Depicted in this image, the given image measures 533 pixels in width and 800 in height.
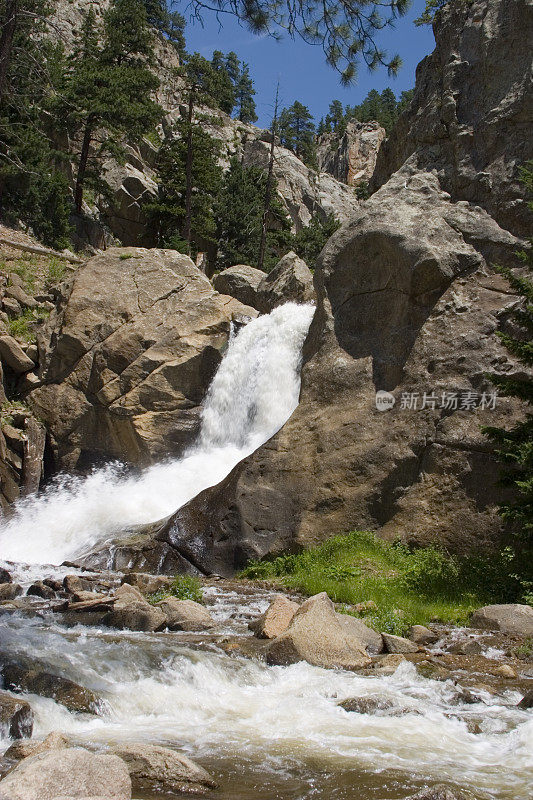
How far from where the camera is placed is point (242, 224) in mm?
40312

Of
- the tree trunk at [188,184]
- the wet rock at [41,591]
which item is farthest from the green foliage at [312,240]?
the wet rock at [41,591]

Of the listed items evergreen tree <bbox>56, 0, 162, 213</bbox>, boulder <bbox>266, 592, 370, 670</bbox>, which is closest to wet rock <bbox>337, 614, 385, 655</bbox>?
boulder <bbox>266, 592, 370, 670</bbox>

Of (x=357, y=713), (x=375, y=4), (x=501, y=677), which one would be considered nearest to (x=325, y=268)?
(x=375, y=4)

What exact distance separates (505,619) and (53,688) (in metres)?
6.21

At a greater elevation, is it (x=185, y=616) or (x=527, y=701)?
(x=527, y=701)

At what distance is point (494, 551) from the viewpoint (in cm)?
1273

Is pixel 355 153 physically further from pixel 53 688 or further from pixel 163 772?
pixel 163 772

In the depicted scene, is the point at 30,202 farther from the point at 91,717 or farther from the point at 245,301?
the point at 91,717

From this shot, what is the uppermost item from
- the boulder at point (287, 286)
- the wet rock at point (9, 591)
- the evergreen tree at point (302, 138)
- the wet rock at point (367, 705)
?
the evergreen tree at point (302, 138)

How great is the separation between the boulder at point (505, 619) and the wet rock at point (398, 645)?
1.60 metres

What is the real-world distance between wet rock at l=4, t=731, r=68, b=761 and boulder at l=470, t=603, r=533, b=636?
6.53 m

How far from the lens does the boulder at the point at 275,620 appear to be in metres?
8.95

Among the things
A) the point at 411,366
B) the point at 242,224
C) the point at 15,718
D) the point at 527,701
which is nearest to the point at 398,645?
the point at 527,701

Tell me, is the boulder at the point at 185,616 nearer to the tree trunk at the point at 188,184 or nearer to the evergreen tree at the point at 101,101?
the tree trunk at the point at 188,184
